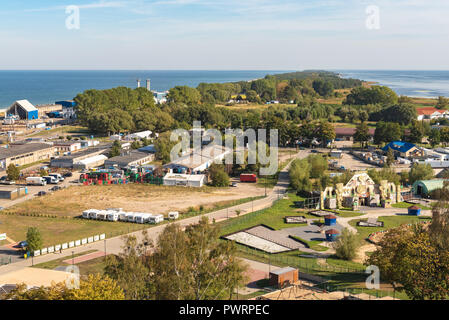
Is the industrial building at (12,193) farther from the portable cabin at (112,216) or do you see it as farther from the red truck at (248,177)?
the red truck at (248,177)

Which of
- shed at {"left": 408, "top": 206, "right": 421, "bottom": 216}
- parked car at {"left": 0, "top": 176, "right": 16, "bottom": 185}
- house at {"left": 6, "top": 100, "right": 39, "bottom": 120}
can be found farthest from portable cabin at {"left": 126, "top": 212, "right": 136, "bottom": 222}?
house at {"left": 6, "top": 100, "right": 39, "bottom": 120}

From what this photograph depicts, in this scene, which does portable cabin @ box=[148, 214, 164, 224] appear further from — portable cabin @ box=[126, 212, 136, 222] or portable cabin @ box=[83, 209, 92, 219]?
portable cabin @ box=[83, 209, 92, 219]

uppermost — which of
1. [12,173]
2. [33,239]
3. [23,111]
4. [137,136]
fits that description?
[23,111]

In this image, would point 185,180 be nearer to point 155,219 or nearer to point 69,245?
point 155,219

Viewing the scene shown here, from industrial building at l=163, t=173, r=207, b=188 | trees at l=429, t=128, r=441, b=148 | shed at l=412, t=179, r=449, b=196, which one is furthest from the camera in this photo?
trees at l=429, t=128, r=441, b=148

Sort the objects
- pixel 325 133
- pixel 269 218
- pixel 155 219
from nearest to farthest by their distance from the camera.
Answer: pixel 155 219, pixel 269 218, pixel 325 133

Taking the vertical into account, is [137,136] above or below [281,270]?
above

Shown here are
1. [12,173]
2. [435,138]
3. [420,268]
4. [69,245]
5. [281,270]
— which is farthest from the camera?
[435,138]

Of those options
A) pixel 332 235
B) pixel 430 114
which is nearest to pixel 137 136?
pixel 332 235
